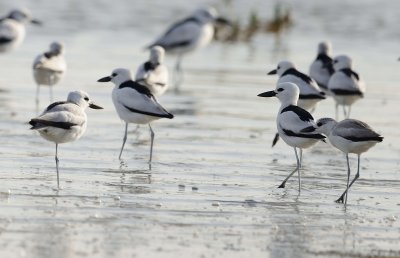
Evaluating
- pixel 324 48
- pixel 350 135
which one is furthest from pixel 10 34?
pixel 350 135

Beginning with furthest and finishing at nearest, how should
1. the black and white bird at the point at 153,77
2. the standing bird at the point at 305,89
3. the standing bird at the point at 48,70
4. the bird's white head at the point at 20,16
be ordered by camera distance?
the bird's white head at the point at 20,16
the standing bird at the point at 48,70
the black and white bird at the point at 153,77
the standing bird at the point at 305,89

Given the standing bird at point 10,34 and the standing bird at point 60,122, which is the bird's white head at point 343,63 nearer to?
the standing bird at point 60,122

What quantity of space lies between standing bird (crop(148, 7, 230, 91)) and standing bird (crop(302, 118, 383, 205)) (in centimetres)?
1012

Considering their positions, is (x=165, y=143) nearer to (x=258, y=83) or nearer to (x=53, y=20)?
(x=258, y=83)

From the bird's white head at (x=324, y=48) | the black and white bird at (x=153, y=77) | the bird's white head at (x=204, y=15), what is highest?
the bird's white head at (x=204, y=15)

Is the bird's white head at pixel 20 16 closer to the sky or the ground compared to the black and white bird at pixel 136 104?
closer to the sky

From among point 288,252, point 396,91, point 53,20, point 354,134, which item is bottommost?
point 288,252

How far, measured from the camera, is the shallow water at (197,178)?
8844 millimetres

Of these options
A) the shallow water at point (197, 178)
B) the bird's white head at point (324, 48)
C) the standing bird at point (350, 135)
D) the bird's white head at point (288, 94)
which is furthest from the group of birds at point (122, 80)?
the bird's white head at point (324, 48)

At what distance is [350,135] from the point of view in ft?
36.1

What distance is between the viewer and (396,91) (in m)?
19.0

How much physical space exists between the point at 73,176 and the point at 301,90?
13.7 feet

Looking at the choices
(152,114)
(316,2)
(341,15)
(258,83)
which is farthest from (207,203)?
(316,2)

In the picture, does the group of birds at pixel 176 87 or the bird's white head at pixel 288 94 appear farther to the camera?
the bird's white head at pixel 288 94
